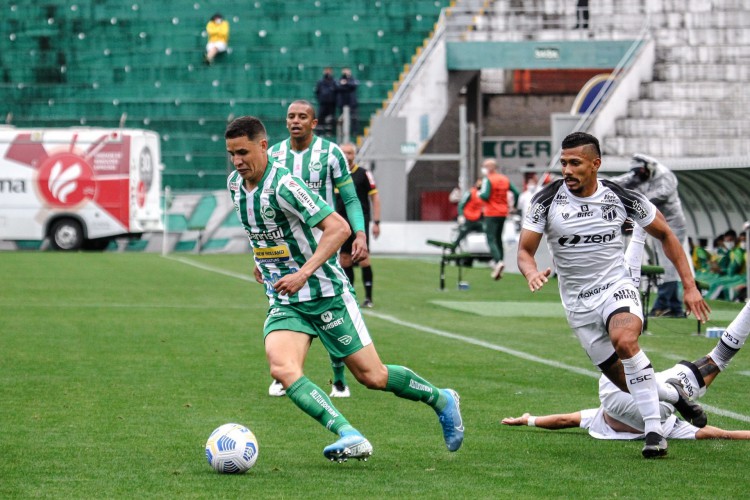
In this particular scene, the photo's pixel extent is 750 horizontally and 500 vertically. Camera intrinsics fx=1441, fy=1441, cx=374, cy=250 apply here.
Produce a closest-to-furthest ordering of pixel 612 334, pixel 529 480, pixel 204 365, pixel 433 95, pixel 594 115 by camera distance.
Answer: pixel 529 480 < pixel 612 334 < pixel 204 365 < pixel 594 115 < pixel 433 95

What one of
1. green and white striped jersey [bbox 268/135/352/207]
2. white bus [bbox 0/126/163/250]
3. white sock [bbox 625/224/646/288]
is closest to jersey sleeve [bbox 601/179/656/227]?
white sock [bbox 625/224/646/288]

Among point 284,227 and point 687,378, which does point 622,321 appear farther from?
point 284,227

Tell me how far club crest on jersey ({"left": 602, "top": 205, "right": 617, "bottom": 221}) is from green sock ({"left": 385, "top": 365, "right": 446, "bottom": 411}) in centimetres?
136

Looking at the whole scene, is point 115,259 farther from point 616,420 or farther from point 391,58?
point 616,420

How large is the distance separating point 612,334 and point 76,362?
573 centimetres

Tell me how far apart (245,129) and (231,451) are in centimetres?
161

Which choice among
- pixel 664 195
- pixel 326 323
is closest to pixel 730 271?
pixel 664 195

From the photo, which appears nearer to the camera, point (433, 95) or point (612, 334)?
point (612, 334)

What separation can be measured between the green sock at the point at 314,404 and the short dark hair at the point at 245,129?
1.25 metres

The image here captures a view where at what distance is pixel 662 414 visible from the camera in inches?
320

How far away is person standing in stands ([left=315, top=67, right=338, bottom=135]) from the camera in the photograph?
119 ft

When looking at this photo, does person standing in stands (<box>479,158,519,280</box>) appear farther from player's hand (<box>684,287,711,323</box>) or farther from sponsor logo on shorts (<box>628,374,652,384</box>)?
sponsor logo on shorts (<box>628,374,652,384</box>)

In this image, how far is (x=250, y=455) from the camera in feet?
23.1

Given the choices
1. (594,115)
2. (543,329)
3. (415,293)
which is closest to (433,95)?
(594,115)
